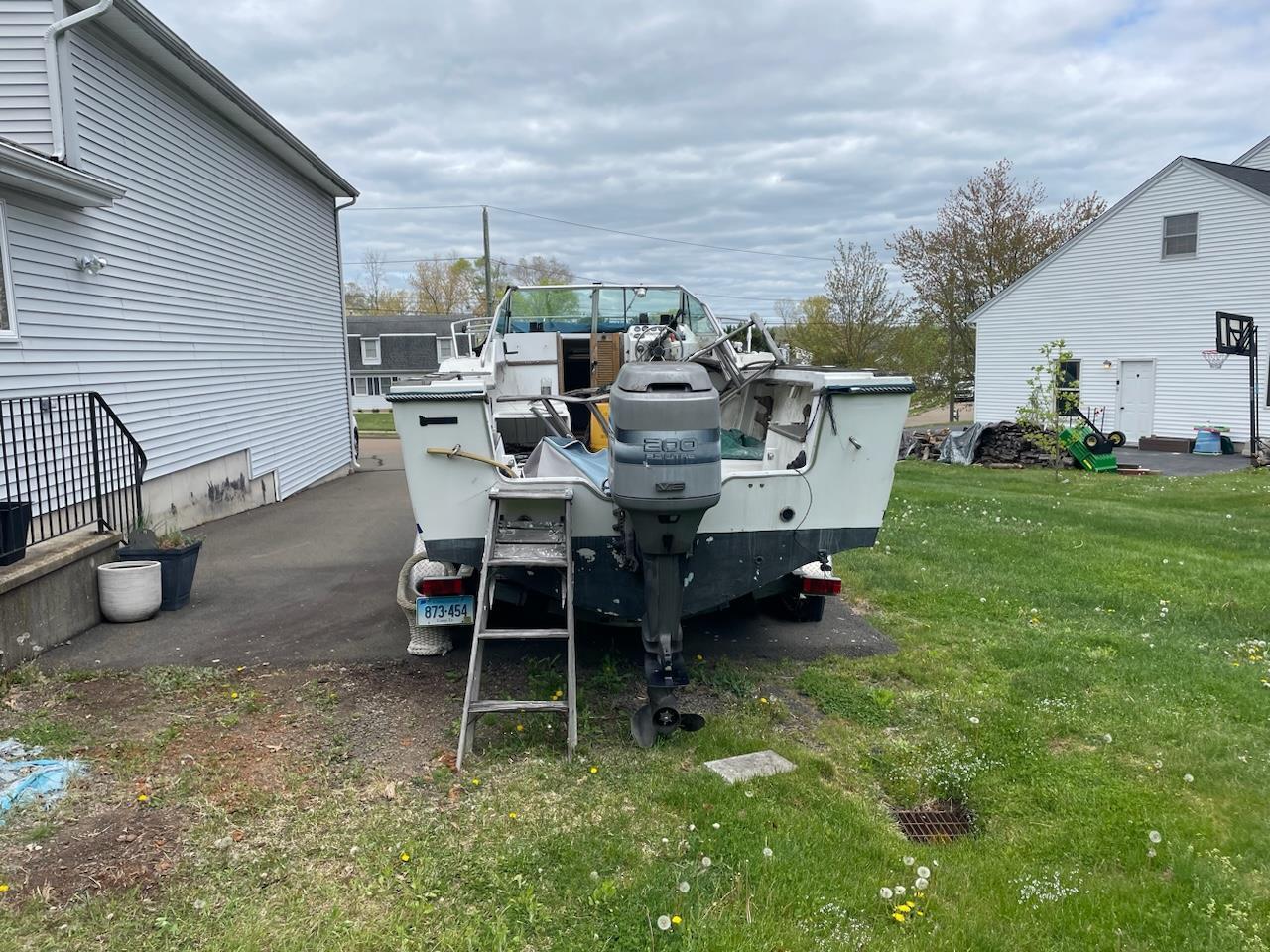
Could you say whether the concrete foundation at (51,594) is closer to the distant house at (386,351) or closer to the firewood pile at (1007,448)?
the firewood pile at (1007,448)

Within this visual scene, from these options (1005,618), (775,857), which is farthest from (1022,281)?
(775,857)

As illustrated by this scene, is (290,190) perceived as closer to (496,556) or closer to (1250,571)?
(496,556)

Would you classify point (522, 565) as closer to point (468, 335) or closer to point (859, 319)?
point (468, 335)

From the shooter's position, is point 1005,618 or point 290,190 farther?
point 290,190

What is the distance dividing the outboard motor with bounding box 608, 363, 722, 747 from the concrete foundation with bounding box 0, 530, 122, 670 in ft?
11.6

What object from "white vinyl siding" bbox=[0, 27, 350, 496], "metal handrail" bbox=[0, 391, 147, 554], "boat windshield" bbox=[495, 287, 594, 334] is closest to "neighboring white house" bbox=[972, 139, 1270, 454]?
"boat windshield" bbox=[495, 287, 594, 334]

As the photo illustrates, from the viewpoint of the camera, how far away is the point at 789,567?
15.0 ft

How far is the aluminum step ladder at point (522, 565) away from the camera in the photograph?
3.80 metres

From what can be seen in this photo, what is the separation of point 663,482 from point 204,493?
8293 millimetres

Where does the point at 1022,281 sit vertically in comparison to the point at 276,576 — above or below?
above

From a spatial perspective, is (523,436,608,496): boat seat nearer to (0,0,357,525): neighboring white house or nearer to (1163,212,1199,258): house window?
(0,0,357,525): neighboring white house

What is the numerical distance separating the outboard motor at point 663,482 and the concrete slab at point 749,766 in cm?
34

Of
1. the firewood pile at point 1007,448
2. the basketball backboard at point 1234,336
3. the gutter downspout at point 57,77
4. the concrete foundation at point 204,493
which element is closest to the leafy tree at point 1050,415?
the firewood pile at point 1007,448

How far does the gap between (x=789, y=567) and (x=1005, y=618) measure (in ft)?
7.51
